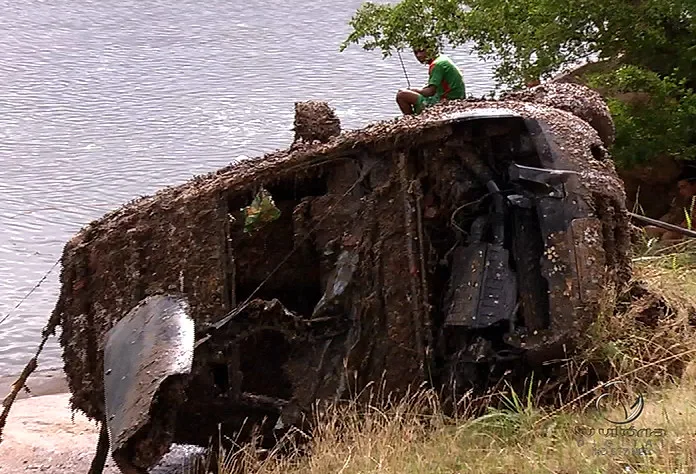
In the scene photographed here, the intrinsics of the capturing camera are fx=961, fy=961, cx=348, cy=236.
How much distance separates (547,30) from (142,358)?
23.0 ft

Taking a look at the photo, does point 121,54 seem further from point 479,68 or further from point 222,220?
point 222,220

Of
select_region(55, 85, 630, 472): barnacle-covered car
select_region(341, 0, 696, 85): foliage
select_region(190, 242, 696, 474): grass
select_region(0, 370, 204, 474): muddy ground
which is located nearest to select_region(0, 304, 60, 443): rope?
select_region(55, 85, 630, 472): barnacle-covered car

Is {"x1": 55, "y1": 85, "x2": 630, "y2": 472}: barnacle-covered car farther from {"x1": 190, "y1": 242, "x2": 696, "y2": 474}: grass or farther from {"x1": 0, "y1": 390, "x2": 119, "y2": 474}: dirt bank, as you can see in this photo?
{"x1": 0, "y1": 390, "x2": 119, "y2": 474}: dirt bank

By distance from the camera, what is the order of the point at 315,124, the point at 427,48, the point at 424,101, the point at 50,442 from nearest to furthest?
the point at 315,124 → the point at 50,442 → the point at 424,101 → the point at 427,48

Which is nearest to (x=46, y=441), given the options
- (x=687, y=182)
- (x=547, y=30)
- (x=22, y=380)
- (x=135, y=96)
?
(x=22, y=380)

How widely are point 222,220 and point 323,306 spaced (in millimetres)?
765

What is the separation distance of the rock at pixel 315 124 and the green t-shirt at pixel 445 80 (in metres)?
2.42

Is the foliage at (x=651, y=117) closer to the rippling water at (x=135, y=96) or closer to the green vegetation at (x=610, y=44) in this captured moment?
the green vegetation at (x=610, y=44)

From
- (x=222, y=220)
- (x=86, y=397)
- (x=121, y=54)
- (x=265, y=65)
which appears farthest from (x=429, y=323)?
(x=121, y=54)

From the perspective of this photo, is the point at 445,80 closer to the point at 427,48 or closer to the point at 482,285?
the point at 427,48

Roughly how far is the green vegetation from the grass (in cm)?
411

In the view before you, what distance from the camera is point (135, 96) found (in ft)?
67.0

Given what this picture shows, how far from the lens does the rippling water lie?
14.6m

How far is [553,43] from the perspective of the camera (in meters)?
10.2
